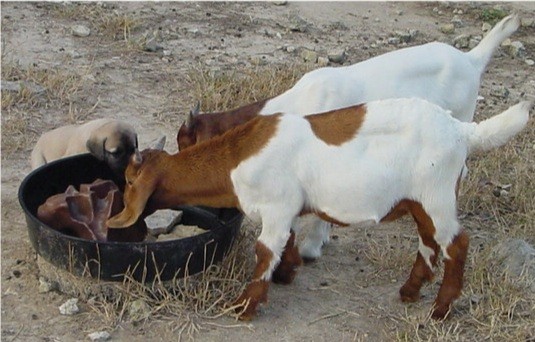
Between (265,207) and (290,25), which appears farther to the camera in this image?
(290,25)

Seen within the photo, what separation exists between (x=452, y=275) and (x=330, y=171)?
0.75 metres

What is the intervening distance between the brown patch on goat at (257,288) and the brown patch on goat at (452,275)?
79 centimetres

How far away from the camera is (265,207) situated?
13.9 ft

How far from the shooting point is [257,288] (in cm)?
437

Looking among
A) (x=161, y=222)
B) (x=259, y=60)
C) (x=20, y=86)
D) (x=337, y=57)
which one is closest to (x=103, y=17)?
(x=259, y=60)

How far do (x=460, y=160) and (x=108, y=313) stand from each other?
1669 mm

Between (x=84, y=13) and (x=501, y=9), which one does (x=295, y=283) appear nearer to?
(x=84, y=13)

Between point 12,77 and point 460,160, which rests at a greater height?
point 460,160

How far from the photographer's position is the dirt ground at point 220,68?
444 cm

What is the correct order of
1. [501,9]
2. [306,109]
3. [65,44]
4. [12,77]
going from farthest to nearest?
[501,9], [65,44], [12,77], [306,109]

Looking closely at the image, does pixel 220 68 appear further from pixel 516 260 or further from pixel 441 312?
pixel 441 312

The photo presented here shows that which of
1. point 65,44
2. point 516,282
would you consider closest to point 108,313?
point 516,282

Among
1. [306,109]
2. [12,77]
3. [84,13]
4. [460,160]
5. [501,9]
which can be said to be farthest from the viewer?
[501,9]

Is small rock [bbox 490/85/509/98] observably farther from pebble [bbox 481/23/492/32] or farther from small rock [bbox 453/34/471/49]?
pebble [bbox 481/23/492/32]
